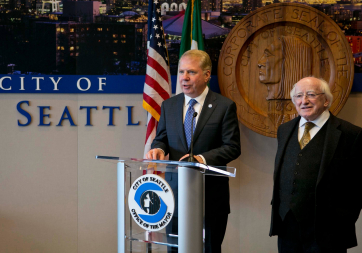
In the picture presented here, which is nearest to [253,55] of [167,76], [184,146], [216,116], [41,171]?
[167,76]

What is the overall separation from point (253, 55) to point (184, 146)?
1223mm

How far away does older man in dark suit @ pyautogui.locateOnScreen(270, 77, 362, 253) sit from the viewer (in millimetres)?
2150

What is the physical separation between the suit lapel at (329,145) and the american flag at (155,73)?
143cm

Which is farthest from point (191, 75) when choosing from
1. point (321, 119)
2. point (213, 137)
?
point (321, 119)

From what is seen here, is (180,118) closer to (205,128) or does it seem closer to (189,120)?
(189,120)

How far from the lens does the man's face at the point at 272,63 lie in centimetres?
319

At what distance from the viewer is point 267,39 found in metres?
3.22

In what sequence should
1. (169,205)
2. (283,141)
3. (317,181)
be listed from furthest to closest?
(283,141) < (317,181) < (169,205)

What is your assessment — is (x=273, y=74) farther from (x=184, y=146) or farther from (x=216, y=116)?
(x=184, y=146)

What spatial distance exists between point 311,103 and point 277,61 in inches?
40.3

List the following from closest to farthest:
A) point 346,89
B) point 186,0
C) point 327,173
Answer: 1. point 327,173
2. point 346,89
3. point 186,0

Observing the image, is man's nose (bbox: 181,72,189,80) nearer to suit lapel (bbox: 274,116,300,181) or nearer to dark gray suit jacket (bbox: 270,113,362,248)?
suit lapel (bbox: 274,116,300,181)

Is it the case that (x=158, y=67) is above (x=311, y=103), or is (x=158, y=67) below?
above

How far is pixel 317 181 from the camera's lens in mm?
2125
